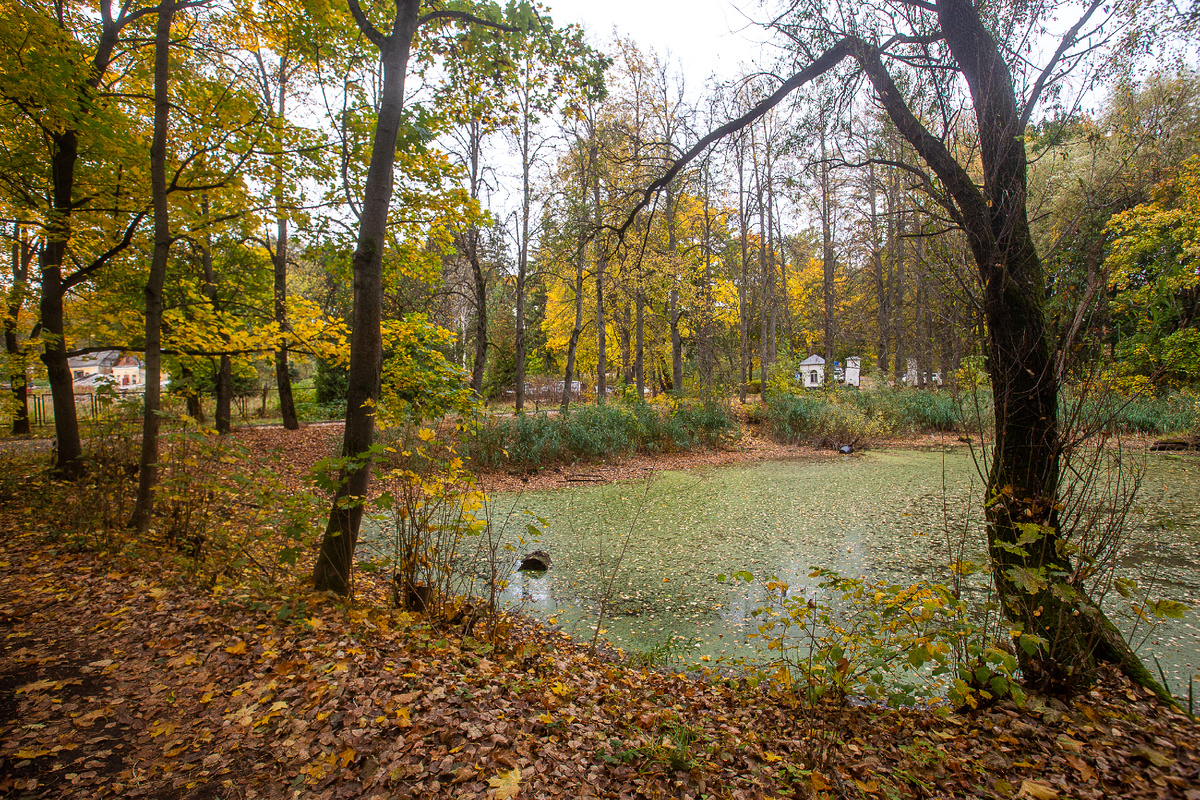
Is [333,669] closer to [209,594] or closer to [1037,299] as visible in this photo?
[209,594]

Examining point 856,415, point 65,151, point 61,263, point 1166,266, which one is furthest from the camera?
point 856,415

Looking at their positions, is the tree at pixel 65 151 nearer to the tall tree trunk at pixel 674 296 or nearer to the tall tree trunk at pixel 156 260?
the tall tree trunk at pixel 156 260

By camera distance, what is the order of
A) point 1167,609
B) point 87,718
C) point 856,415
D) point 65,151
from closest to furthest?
1. point 1167,609
2. point 87,718
3. point 65,151
4. point 856,415

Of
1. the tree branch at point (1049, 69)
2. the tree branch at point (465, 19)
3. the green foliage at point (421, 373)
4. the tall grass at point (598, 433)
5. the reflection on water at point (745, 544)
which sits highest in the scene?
the tree branch at point (465, 19)

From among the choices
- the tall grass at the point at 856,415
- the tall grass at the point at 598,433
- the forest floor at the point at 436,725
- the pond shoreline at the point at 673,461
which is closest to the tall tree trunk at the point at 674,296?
the tall grass at the point at 598,433

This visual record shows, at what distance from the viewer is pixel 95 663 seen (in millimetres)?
2594

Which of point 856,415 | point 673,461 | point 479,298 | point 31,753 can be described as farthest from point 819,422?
point 31,753

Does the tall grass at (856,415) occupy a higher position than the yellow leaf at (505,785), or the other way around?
the tall grass at (856,415)

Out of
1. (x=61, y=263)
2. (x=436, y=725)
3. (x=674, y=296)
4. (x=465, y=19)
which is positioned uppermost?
(x=674, y=296)

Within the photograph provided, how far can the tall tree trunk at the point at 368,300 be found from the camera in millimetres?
3354

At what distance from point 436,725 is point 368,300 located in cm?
255

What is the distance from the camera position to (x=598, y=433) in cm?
1132

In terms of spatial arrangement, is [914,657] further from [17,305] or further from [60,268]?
[17,305]

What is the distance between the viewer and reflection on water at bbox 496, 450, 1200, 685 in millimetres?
4070
